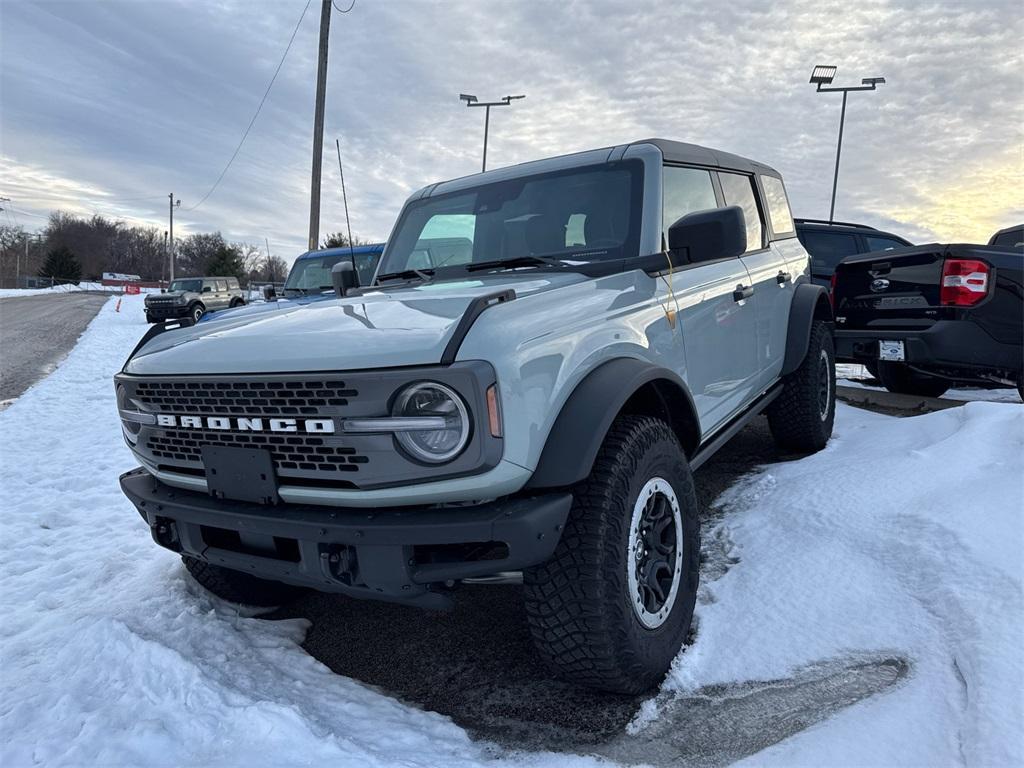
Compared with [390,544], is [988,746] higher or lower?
lower

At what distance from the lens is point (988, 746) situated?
176 cm

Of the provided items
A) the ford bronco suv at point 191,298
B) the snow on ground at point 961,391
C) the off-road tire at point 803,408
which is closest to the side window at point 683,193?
the off-road tire at point 803,408

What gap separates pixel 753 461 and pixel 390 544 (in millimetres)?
3565

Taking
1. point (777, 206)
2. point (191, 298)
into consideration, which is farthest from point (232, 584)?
point (191, 298)

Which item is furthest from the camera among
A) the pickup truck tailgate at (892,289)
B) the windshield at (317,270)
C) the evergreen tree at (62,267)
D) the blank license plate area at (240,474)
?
the evergreen tree at (62,267)

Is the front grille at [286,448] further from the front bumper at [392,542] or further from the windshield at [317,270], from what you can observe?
the windshield at [317,270]

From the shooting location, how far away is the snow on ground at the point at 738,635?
6.43 feet

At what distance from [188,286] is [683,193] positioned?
89.5 feet

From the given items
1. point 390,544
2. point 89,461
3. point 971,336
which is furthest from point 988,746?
point 89,461

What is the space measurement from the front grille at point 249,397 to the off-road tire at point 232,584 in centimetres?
89

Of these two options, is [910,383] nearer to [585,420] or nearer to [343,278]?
[343,278]

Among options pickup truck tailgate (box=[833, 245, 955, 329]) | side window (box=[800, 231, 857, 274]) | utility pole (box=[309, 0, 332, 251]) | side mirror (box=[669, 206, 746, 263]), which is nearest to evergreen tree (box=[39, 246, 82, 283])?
utility pole (box=[309, 0, 332, 251])

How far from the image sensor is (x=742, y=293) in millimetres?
3660

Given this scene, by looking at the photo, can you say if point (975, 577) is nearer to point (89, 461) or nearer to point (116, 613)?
point (116, 613)
